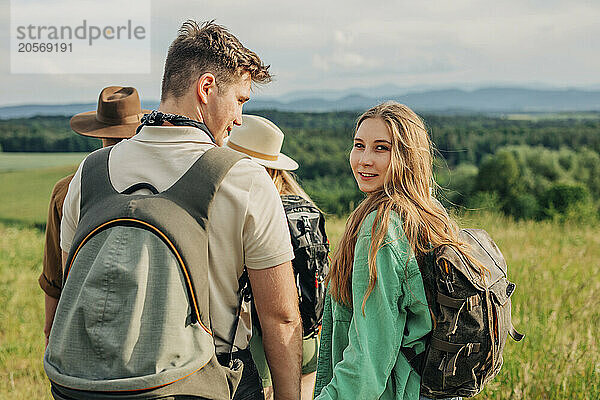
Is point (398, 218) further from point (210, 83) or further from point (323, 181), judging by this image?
point (323, 181)

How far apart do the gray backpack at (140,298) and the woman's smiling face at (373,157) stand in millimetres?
775

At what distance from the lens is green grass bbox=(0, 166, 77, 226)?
64.8 ft

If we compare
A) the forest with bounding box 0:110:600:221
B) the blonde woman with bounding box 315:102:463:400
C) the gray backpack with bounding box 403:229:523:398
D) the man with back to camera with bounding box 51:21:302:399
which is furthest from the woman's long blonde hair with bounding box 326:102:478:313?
the forest with bounding box 0:110:600:221

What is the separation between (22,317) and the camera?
599 cm

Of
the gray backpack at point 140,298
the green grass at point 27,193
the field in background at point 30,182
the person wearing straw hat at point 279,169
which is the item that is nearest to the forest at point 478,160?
the field in background at point 30,182

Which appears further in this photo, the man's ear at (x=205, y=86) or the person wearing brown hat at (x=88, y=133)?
the person wearing brown hat at (x=88, y=133)

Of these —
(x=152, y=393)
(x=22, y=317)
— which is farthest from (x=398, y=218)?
(x=22, y=317)

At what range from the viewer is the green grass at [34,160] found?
23.1 metres

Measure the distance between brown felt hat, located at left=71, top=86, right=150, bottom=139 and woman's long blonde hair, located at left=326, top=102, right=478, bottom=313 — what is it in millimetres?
1455

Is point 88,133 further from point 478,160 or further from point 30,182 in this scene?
point 478,160

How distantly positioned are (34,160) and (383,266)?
26860 millimetres

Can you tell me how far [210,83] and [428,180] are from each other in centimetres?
101

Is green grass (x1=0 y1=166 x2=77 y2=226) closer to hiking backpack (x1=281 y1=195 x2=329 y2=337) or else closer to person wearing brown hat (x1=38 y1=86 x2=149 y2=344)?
person wearing brown hat (x1=38 y1=86 x2=149 y2=344)

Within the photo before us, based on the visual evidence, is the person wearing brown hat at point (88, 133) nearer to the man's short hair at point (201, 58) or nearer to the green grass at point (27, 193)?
the man's short hair at point (201, 58)
